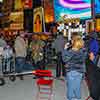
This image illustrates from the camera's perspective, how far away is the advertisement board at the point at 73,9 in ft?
50.9

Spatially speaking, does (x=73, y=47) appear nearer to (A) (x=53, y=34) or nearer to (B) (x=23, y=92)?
(B) (x=23, y=92)

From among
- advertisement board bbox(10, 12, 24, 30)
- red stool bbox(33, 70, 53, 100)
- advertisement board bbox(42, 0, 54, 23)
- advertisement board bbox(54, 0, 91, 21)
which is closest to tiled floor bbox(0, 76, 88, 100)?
red stool bbox(33, 70, 53, 100)

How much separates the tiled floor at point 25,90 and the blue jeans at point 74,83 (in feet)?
6.73

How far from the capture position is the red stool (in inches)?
435

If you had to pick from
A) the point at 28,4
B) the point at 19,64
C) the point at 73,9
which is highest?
the point at 28,4

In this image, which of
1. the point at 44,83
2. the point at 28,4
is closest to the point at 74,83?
the point at 44,83

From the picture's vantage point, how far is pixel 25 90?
1459cm

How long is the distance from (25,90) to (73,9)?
323 cm

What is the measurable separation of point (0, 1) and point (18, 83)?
7808 millimetres

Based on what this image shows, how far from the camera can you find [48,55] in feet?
71.7

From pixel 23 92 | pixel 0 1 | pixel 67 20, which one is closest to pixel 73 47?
pixel 23 92

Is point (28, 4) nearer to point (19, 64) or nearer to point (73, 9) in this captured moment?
point (19, 64)

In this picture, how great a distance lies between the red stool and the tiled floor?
1.10ft

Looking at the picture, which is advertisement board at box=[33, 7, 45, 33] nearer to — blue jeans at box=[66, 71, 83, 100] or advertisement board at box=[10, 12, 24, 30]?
advertisement board at box=[10, 12, 24, 30]
